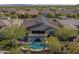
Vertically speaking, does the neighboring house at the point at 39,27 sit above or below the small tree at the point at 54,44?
above

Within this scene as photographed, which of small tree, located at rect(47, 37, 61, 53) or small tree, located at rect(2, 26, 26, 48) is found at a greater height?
small tree, located at rect(2, 26, 26, 48)

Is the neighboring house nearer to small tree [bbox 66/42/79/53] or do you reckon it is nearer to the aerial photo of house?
the aerial photo of house

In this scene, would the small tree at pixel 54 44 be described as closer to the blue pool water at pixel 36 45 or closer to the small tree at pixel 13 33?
the blue pool water at pixel 36 45

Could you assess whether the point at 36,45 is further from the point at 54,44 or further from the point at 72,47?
the point at 72,47

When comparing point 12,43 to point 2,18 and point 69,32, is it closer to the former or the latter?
point 2,18

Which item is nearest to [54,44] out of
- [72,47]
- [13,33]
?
[72,47]

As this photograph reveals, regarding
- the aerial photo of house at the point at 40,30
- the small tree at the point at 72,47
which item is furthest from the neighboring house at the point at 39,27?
the small tree at the point at 72,47

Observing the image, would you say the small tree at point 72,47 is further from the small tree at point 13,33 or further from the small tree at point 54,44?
the small tree at point 13,33

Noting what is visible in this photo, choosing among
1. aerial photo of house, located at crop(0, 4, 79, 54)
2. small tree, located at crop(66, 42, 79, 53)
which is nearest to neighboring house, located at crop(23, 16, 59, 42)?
aerial photo of house, located at crop(0, 4, 79, 54)
